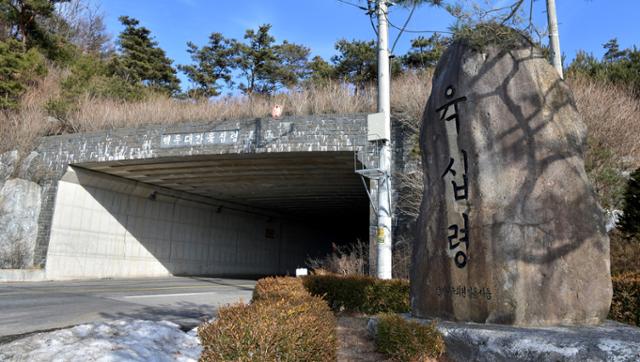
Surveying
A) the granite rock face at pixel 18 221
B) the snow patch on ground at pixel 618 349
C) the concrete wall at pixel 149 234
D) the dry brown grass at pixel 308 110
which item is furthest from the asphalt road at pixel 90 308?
the dry brown grass at pixel 308 110

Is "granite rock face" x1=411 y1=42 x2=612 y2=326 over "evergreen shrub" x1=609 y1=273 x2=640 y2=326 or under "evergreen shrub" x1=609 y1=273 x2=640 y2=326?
over

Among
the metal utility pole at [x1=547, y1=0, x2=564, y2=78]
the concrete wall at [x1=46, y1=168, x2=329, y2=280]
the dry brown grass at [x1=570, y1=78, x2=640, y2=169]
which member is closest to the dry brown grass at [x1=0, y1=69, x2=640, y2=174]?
the dry brown grass at [x1=570, y1=78, x2=640, y2=169]

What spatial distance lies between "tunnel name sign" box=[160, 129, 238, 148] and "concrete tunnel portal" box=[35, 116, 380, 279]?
42 centimetres

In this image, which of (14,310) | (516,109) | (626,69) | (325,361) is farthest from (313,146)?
(626,69)

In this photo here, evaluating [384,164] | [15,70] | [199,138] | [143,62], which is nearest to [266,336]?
[384,164]

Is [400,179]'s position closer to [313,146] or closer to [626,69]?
[313,146]

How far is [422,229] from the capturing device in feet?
20.6

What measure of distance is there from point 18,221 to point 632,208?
20.5 meters

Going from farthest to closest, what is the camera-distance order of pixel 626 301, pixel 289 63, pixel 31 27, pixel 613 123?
1. pixel 289 63
2. pixel 31 27
3. pixel 613 123
4. pixel 626 301

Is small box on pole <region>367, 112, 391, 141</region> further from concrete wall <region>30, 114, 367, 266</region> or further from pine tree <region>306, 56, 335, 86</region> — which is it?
pine tree <region>306, 56, 335, 86</region>

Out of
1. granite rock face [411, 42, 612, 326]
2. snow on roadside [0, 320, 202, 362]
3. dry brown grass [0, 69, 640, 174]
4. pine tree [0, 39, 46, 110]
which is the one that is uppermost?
pine tree [0, 39, 46, 110]

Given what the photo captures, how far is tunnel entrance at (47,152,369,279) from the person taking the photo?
64.8 feet

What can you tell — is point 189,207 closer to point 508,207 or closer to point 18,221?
point 18,221

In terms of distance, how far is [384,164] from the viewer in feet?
35.2
